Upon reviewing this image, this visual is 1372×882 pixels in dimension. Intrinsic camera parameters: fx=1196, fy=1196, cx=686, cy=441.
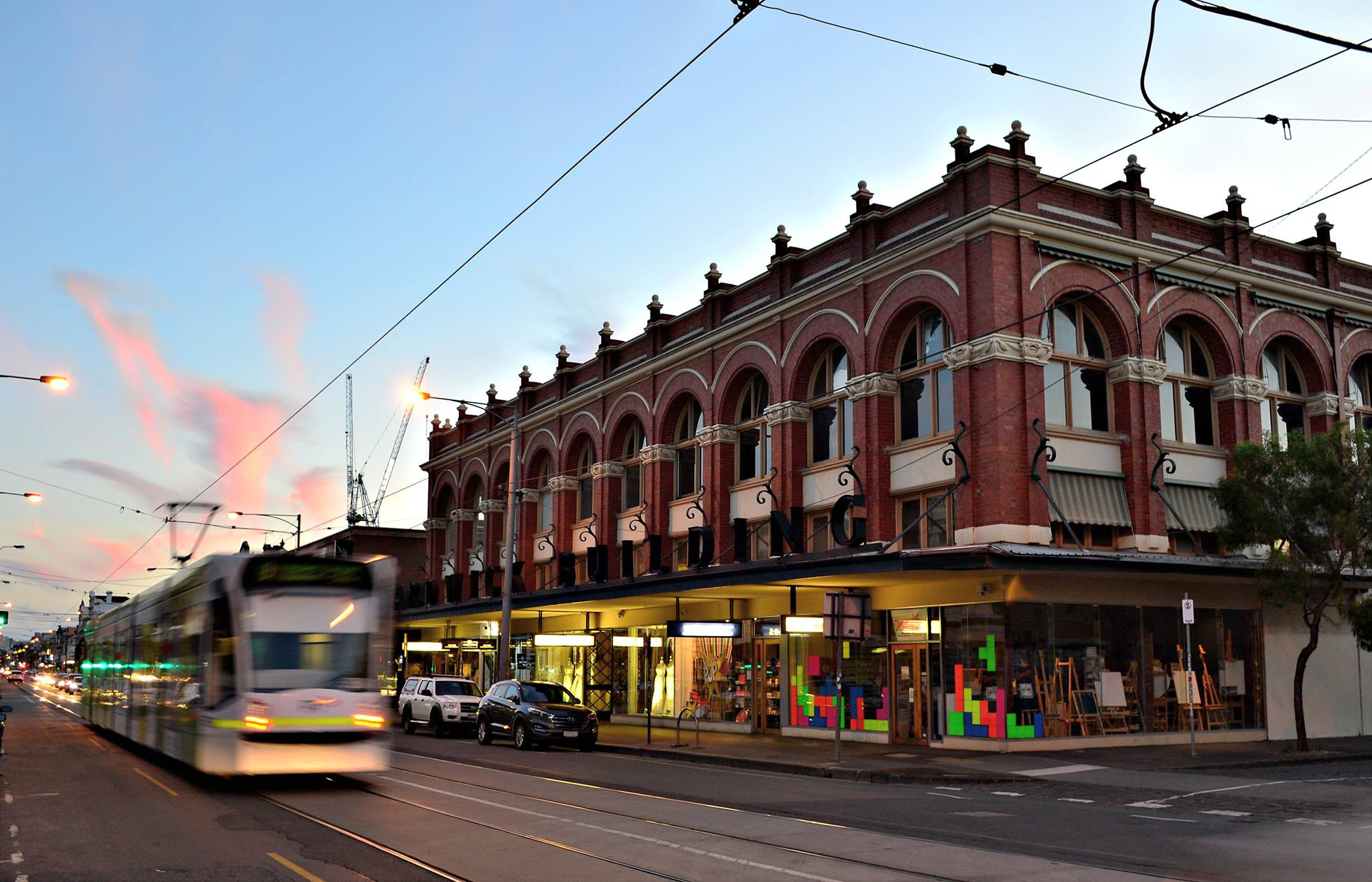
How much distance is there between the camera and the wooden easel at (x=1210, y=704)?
26.4m

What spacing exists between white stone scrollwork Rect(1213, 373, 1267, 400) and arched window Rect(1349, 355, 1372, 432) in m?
4.71

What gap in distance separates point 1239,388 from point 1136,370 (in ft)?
12.2

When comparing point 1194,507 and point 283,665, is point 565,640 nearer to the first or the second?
point 1194,507

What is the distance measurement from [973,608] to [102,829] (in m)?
17.0

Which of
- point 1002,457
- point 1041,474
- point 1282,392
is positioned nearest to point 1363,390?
point 1282,392

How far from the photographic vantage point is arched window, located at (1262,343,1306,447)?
2995cm

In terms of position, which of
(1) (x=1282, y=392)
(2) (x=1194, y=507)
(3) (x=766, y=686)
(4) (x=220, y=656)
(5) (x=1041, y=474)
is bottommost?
(3) (x=766, y=686)

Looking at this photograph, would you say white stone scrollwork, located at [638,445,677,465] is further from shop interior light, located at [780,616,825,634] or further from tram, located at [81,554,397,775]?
tram, located at [81,554,397,775]

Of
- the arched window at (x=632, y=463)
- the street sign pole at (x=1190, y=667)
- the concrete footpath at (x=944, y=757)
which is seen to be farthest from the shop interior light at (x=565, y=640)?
the street sign pole at (x=1190, y=667)

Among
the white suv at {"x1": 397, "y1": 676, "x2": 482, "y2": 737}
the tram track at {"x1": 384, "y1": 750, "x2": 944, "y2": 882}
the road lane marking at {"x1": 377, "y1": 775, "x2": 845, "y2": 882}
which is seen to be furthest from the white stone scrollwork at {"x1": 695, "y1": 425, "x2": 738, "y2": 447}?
the road lane marking at {"x1": 377, "y1": 775, "x2": 845, "y2": 882}

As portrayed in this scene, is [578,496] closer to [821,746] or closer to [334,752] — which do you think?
[821,746]

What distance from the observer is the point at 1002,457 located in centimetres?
2441

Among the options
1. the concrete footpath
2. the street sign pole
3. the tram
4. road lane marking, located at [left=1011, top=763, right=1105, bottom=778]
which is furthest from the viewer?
the street sign pole

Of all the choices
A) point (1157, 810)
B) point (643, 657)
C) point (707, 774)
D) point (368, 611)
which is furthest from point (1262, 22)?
point (643, 657)
